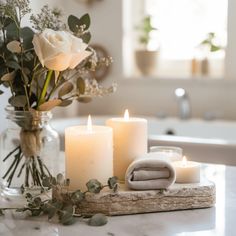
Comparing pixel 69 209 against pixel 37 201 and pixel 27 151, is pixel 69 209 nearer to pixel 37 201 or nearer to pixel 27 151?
pixel 37 201

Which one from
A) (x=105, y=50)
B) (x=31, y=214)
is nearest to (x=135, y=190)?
(x=31, y=214)

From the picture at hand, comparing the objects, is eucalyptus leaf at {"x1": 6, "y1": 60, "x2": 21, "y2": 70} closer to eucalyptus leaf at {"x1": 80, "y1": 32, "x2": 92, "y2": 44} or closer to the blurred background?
eucalyptus leaf at {"x1": 80, "y1": 32, "x2": 92, "y2": 44}

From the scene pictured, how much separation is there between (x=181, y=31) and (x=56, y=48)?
258cm

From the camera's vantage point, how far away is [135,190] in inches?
38.3

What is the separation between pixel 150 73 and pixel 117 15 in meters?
0.46

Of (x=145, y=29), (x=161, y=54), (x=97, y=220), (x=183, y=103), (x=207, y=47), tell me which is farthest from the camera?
(x=161, y=54)

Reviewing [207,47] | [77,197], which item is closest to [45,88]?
[77,197]

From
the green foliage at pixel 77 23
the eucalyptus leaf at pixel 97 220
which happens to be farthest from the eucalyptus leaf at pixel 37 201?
the green foliage at pixel 77 23

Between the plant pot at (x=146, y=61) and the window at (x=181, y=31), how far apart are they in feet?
0.14

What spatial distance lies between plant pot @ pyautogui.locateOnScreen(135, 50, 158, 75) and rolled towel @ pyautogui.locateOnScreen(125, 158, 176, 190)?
2.45 meters

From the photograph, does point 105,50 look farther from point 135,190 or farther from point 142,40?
point 135,190

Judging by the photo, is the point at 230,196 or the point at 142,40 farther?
the point at 142,40

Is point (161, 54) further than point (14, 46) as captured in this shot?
Yes

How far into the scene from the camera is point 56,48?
0.92 metres
